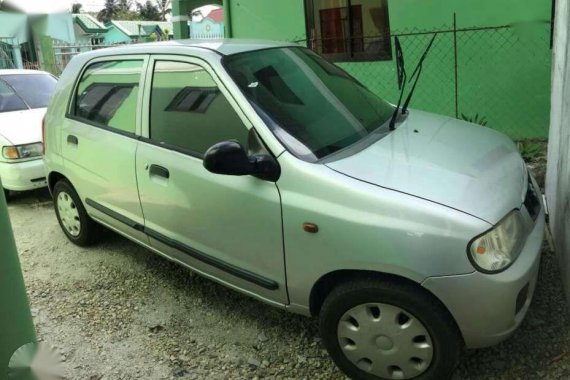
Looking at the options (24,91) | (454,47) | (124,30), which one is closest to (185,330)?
(124,30)

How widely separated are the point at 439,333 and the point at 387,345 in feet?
0.87

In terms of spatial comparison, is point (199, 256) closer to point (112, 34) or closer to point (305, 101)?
point (305, 101)

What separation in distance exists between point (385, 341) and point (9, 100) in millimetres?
5874

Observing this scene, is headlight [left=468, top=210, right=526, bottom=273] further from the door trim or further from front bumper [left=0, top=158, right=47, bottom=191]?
front bumper [left=0, top=158, right=47, bottom=191]

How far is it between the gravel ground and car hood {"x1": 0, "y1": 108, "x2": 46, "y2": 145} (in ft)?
6.50

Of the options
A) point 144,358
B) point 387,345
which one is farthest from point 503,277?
point 144,358

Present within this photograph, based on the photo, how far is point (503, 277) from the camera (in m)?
2.17

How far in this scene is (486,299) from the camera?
216 centimetres

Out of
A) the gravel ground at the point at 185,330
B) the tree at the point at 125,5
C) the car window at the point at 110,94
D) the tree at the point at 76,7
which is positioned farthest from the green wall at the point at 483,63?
the tree at the point at 76,7

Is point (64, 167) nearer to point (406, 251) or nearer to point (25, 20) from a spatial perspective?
point (406, 251)

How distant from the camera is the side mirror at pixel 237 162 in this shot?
97.7 inches

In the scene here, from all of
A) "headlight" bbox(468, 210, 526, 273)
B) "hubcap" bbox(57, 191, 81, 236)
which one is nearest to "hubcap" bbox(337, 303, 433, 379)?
"headlight" bbox(468, 210, 526, 273)

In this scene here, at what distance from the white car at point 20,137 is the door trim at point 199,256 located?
2189 millimetres

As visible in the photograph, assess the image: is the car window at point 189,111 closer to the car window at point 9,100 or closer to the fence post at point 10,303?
the fence post at point 10,303
